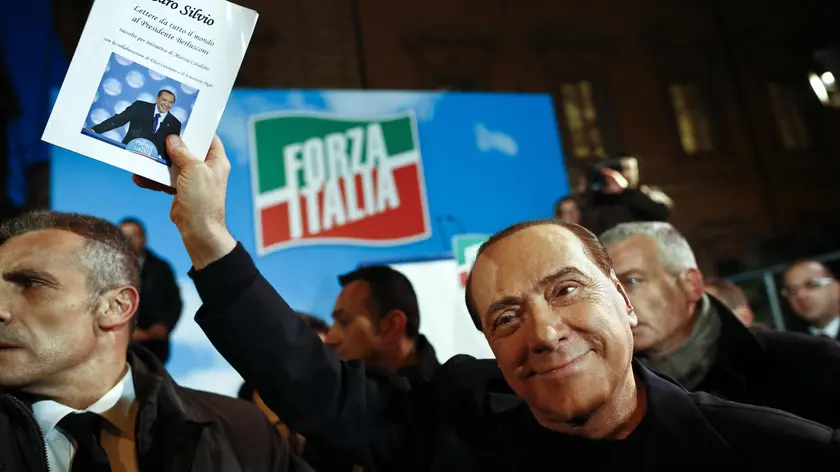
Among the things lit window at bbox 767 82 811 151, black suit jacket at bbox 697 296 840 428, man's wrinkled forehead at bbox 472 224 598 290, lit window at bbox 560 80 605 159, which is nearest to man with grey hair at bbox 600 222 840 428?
black suit jacket at bbox 697 296 840 428

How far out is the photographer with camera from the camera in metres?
3.65

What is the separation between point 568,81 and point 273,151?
9424mm

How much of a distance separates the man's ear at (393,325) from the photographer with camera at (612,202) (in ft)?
3.70

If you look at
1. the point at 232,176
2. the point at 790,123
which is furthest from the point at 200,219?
the point at 790,123

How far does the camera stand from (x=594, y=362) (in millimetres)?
1434

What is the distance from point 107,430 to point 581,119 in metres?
12.6

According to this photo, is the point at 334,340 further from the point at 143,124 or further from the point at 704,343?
the point at 143,124

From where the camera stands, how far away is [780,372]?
2.05 m

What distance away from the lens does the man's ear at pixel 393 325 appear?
117 inches

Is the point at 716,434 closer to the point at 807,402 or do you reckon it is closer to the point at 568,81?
the point at 807,402

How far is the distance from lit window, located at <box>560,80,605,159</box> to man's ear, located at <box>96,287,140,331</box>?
38.3ft

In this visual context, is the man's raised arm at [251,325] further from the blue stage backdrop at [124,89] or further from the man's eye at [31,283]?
the man's eye at [31,283]

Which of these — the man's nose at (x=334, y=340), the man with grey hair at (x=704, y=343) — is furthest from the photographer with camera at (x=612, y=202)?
the man's nose at (x=334, y=340)

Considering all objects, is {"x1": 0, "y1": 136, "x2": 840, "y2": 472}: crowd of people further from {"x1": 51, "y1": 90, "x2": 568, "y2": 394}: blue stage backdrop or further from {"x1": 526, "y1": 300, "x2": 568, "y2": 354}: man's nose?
{"x1": 51, "y1": 90, "x2": 568, "y2": 394}: blue stage backdrop
